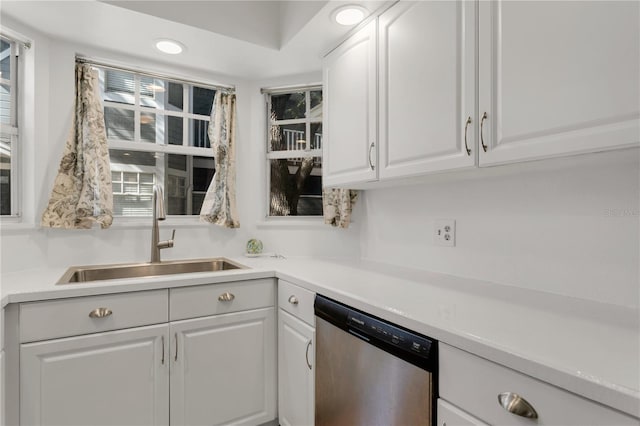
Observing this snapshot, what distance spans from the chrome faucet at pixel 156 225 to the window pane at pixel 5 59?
3.09ft

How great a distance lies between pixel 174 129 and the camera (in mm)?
2352

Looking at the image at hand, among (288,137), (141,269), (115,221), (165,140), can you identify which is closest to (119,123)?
(165,140)

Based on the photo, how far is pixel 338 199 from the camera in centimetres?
221

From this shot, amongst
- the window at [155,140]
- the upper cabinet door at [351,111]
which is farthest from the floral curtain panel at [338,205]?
the window at [155,140]

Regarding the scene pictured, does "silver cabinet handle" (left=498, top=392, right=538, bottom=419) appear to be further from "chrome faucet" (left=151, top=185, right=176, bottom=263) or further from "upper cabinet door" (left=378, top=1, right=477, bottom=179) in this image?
"chrome faucet" (left=151, top=185, right=176, bottom=263)

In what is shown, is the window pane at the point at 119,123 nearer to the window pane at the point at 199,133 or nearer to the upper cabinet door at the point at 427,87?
the window pane at the point at 199,133

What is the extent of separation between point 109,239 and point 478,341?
2.13 m

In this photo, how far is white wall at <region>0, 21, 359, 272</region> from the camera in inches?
73.6

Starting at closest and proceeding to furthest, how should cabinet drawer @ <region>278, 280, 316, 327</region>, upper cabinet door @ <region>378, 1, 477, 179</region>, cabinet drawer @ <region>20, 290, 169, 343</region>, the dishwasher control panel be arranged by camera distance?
1. the dishwasher control panel
2. upper cabinet door @ <region>378, 1, 477, 179</region>
3. cabinet drawer @ <region>20, 290, 169, 343</region>
4. cabinet drawer @ <region>278, 280, 316, 327</region>

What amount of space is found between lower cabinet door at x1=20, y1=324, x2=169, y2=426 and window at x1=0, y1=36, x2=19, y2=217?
0.97 meters

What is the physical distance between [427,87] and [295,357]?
1.39 meters

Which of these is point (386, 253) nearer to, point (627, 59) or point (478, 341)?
point (478, 341)

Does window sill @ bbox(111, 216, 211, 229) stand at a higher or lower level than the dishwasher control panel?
higher

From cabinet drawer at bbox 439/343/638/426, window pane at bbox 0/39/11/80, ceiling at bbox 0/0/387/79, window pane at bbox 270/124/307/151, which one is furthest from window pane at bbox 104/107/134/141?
cabinet drawer at bbox 439/343/638/426
